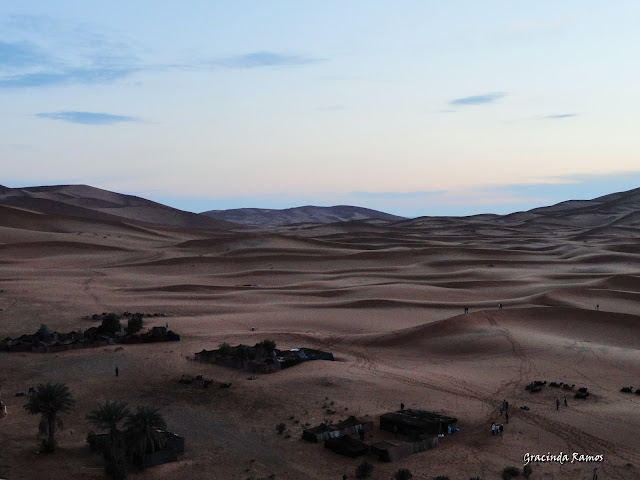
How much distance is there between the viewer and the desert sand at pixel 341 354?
56.1 ft

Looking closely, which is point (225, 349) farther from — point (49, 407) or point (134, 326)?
point (49, 407)

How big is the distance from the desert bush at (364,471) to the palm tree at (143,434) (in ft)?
15.6

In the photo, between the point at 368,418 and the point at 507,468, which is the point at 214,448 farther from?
the point at 507,468

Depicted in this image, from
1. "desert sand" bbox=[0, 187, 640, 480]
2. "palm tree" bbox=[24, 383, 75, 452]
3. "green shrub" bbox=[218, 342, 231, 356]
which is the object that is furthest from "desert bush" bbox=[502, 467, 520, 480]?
"green shrub" bbox=[218, 342, 231, 356]

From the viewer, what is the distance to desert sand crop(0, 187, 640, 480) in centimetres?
1709

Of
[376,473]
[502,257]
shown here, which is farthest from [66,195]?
[376,473]

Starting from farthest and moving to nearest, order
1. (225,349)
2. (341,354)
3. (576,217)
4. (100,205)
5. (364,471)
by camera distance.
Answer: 1. (100,205)
2. (576,217)
3. (341,354)
4. (225,349)
5. (364,471)

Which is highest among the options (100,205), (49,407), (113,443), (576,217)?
(100,205)

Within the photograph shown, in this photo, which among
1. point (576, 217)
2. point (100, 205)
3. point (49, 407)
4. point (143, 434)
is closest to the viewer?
point (143, 434)

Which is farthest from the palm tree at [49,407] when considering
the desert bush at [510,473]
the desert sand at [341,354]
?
the desert bush at [510,473]

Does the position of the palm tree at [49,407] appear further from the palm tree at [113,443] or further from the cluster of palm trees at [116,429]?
the palm tree at [113,443]

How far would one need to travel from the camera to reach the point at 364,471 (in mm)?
15859

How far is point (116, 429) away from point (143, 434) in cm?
101

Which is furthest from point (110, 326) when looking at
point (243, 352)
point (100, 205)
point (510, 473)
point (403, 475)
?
point (100, 205)
